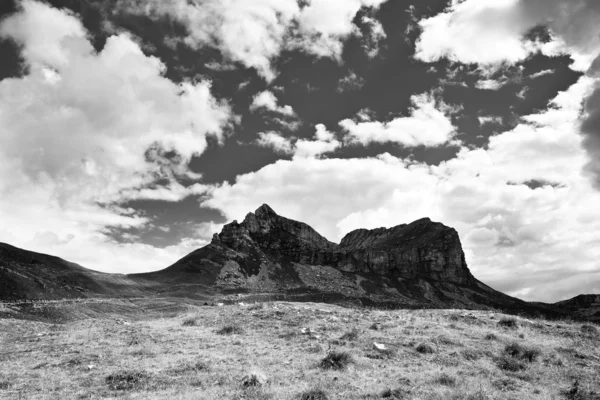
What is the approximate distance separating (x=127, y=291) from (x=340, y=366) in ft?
439

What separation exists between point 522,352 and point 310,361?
39.2ft

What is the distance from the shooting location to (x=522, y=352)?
2052cm

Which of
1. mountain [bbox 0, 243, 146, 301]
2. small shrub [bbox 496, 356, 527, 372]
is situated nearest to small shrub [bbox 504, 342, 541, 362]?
small shrub [bbox 496, 356, 527, 372]

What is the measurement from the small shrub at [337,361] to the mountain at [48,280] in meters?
77.8

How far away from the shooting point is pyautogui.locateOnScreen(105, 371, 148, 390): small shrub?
586 inches

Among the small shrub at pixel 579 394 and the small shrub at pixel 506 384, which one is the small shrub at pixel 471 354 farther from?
the small shrub at pixel 579 394

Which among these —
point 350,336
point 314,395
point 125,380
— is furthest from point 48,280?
point 314,395

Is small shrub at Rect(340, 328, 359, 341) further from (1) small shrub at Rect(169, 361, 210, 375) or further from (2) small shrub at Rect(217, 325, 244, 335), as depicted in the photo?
(1) small shrub at Rect(169, 361, 210, 375)

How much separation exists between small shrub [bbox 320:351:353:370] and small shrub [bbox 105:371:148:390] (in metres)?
8.05

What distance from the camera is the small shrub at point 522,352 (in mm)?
20022

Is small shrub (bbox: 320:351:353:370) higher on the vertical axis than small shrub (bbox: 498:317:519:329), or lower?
lower

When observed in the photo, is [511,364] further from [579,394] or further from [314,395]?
[314,395]

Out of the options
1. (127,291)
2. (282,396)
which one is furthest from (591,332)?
(127,291)

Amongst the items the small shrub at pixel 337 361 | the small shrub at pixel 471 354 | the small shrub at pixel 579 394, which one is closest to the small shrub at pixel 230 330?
the small shrub at pixel 337 361
